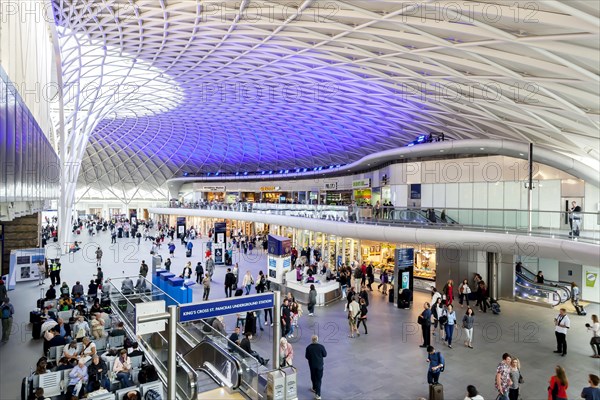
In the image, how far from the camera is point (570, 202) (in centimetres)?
2141

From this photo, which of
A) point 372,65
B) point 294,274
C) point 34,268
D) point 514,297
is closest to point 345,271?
point 294,274

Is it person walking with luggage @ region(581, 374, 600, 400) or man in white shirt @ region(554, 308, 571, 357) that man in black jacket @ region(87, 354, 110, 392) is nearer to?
person walking with luggage @ region(581, 374, 600, 400)

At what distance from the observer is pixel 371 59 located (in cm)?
1823

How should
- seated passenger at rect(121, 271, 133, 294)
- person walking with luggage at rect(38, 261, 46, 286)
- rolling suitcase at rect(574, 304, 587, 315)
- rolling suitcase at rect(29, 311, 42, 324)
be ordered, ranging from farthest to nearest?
person walking with luggage at rect(38, 261, 46, 286) < rolling suitcase at rect(574, 304, 587, 315) < seated passenger at rect(121, 271, 133, 294) < rolling suitcase at rect(29, 311, 42, 324)

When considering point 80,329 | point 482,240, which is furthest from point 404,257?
point 80,329

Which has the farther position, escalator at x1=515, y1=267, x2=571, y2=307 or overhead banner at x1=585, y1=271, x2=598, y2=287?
overhead banner at x1=585, y1=271, x2=598, y2=287

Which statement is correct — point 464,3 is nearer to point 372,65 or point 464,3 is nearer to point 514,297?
point 372,65

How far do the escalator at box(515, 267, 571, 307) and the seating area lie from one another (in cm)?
1948

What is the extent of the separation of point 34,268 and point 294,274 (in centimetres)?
1425

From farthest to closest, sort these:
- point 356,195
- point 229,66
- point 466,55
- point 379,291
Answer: point 356,195
point 229,66
point 379,291
point 466,55

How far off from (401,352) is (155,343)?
7839 mm

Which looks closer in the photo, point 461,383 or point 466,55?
point 461,383

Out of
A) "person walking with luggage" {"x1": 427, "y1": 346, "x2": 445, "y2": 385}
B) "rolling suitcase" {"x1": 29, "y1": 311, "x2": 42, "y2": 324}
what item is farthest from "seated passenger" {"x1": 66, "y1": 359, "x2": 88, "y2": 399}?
"person walking with luggage" {"x1": 427, "y1": 346, "x2": 445, "y2": 385}

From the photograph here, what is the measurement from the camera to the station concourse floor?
33.4 feet
